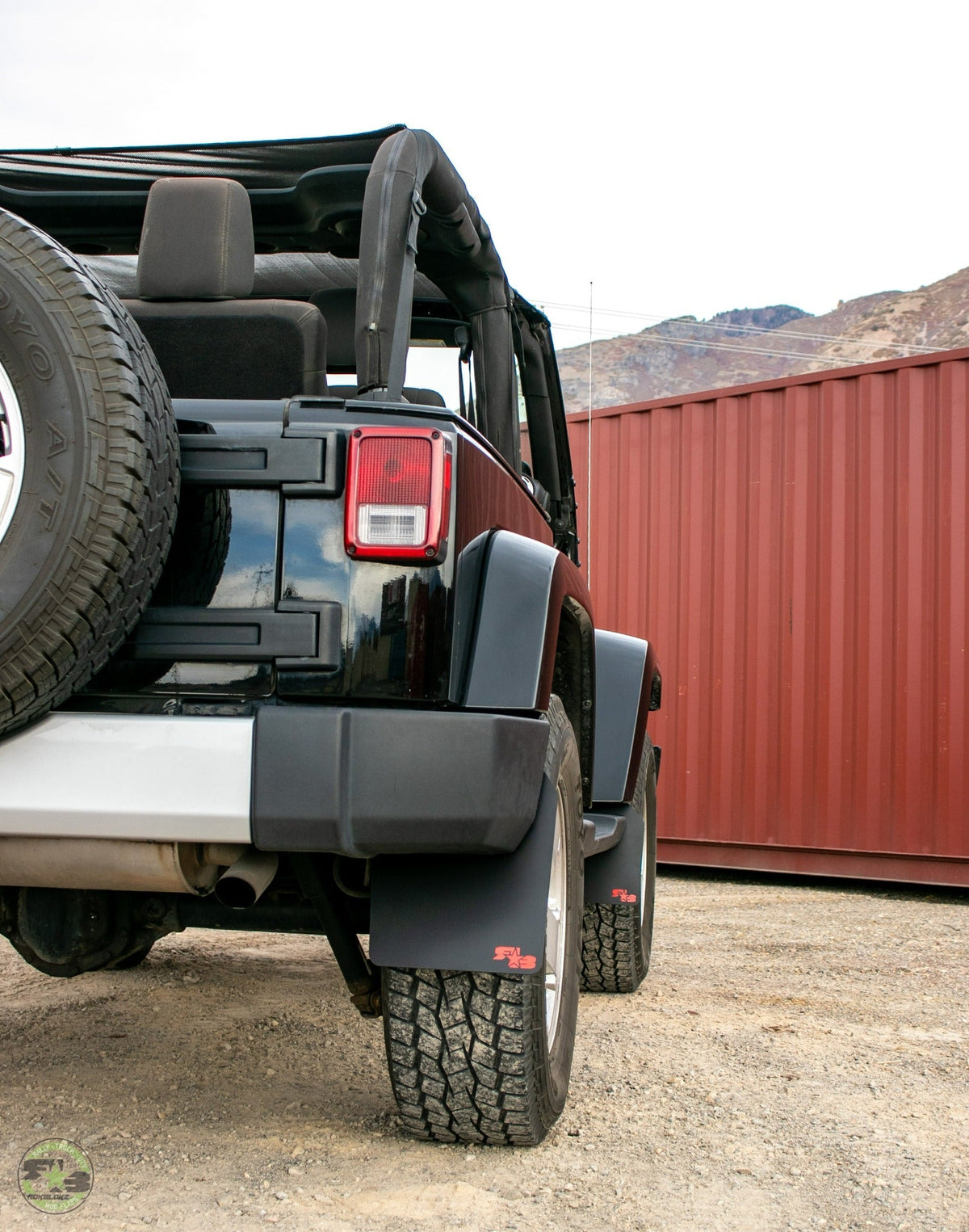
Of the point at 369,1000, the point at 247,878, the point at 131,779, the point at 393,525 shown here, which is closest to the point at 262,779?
the point at 131,779

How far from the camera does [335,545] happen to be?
72.1 inches

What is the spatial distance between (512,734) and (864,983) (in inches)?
110

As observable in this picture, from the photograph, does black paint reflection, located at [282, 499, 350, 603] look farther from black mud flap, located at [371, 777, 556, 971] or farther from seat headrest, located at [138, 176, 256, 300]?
seat headrest, located at [138, 176, 256, 300]

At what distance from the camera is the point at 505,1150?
7.03ft

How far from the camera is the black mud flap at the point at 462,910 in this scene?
1.92 metres

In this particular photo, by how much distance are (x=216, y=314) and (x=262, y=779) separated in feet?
3.60

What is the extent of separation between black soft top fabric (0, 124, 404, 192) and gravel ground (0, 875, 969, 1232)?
2193mm

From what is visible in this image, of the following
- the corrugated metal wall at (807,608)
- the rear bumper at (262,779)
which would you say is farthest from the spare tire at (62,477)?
the corrugated metal wall at (807,608)

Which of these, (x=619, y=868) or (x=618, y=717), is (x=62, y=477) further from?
(x=619, y=868)

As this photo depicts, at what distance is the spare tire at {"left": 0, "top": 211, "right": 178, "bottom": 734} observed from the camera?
1.62 m

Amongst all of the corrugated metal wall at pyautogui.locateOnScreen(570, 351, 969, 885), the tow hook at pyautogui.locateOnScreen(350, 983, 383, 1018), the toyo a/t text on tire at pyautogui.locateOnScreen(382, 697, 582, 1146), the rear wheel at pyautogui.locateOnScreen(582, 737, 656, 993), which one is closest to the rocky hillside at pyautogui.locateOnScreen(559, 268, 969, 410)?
the corrugated metal wall at pyautogui.locateOnScreen(570, 351, 969, 885)

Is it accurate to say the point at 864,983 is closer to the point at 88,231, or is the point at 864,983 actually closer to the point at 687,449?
the point at 88,231

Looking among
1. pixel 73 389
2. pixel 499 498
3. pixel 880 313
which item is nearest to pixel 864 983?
pixel 499 498

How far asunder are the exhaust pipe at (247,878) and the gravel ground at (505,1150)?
49 cm
